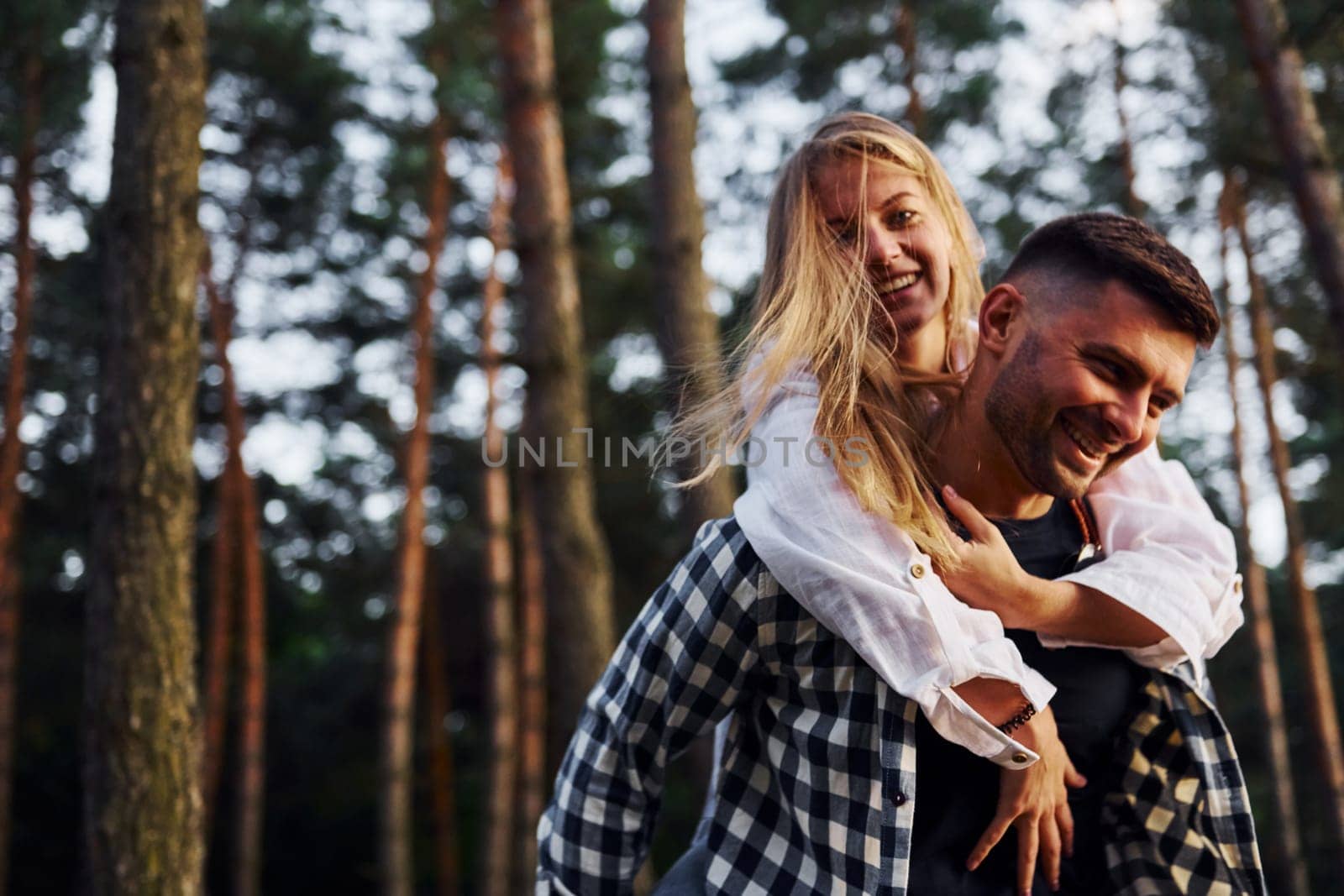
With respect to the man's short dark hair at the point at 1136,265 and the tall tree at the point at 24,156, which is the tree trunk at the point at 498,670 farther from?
the man's short dark hair at the point at 1136,265

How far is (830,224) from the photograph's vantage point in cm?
186

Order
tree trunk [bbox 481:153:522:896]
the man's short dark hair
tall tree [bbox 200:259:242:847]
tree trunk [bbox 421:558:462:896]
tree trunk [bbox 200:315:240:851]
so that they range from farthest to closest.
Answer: tree trunk [bbox 421:558:462:896] → tree trunk [bbox 200:315:240:851] → tall tree [bbox 200:259:242:847] → tree trunk [bbox 481:153:522:896] → the man's short dark hair

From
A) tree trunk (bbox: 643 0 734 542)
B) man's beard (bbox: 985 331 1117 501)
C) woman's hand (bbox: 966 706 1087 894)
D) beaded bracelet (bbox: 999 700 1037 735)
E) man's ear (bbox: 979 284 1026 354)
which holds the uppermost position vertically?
tree trunk (bbox: 643 0 734 542)

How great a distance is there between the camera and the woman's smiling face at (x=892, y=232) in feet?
6.05

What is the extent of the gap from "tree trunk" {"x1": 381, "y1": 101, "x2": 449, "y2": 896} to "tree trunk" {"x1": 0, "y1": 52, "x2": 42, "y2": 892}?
3576 millimetres

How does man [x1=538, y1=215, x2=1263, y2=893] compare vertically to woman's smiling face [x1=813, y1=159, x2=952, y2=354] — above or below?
below

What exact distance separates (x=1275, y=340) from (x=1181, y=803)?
38.7ft

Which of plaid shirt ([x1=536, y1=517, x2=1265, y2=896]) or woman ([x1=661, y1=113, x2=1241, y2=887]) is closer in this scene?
woman ([x1=661, y1=113, x2=1241, y2=887])

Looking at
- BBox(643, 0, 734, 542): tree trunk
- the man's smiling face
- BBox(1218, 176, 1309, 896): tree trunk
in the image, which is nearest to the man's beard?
the man's smiling face

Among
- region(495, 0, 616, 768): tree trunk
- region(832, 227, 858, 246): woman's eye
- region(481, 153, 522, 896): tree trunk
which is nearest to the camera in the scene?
region(832, 227, 858, 246): woman's eye

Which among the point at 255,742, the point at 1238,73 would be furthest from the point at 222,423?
the point at 1238,73

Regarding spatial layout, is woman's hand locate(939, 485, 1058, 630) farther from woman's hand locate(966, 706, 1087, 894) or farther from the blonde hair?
woman's hand locate(966, 706, 1087, 894)

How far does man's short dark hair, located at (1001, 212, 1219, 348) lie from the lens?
57.8 inches

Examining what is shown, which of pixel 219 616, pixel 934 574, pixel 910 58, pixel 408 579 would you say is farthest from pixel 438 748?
pixel 934 574
